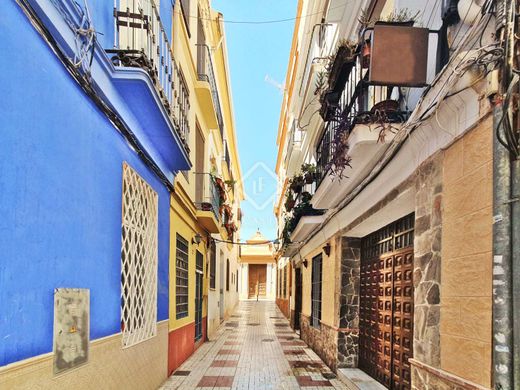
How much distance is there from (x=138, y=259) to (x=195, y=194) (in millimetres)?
5281

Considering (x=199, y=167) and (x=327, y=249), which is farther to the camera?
(x=199, y=167)

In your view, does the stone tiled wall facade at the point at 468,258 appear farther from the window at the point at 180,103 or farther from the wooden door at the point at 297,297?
the wooden door at the point at 297,297

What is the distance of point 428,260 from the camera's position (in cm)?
386

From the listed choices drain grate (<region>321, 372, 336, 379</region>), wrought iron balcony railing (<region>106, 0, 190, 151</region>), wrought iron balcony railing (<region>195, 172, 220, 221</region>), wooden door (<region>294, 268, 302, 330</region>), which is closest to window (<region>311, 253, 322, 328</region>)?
drain grate (<region>321, 372, 336, 379</region>)

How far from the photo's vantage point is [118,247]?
4.56m

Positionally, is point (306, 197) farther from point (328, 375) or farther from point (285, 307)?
point (285, 307)

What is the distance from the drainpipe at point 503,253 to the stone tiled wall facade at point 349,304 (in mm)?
5072

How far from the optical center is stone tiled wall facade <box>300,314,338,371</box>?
A: 7742mm

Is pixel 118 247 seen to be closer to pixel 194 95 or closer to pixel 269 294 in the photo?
pixel 194 95

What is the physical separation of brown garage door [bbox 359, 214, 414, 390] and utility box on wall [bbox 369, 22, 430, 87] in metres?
2.32

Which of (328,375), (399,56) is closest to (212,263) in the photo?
(328,375)

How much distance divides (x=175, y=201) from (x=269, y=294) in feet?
89.2

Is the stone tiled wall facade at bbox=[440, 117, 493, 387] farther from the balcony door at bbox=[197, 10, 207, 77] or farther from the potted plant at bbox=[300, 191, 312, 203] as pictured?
the balcony door at bbox=[197, 10, 207, 77]

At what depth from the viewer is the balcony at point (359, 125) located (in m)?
4.34
